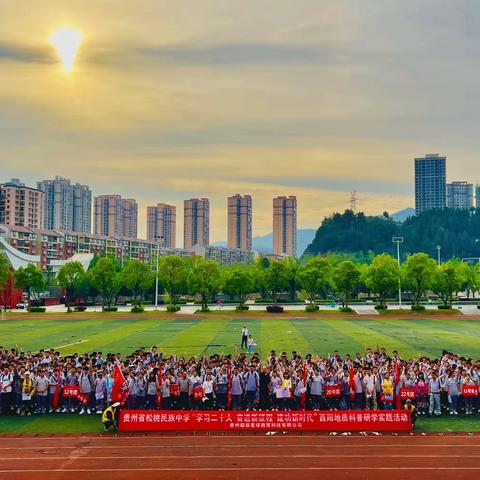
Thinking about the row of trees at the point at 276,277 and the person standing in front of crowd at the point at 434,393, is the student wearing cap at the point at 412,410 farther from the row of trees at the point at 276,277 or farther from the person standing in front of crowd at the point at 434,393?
the row of trees at the point at 276,277

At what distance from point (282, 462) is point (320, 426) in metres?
2.88

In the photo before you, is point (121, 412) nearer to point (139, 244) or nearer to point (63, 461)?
point (63, 461)

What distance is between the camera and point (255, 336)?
37.4 metres

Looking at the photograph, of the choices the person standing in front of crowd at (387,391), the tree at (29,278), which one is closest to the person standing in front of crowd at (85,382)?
the person standing in front of crowd at (387,391)

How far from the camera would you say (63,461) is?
12508mm

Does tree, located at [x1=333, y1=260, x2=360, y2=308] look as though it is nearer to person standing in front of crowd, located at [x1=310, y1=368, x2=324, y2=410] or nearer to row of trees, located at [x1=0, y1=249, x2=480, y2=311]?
row of trees, located at [x1=0, y1=249, x2=480, y2=311]

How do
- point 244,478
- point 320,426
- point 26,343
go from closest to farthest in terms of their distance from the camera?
1. point 244,478
2. point 320,426
3. point 26,343

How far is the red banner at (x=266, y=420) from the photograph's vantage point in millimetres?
14883

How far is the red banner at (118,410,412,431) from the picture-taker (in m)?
14.9

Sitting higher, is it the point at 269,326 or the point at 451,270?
the point at 451,270

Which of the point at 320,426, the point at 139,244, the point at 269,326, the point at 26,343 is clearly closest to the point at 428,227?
the point at 139,244

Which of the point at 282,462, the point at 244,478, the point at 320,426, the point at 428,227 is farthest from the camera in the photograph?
the point at 428,227

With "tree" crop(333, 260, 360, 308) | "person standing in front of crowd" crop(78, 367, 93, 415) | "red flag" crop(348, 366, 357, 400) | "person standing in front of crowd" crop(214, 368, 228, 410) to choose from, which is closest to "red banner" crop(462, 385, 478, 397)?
"red flag" crop(348, 366, 357, 400)

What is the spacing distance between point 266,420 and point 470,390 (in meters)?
6.41
